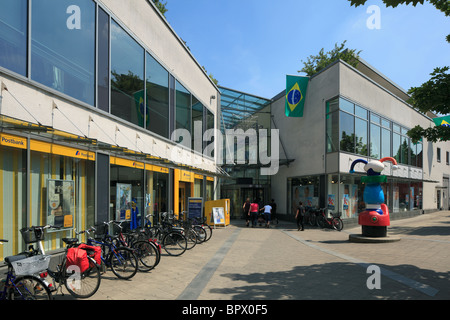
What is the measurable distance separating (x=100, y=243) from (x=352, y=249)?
787cm

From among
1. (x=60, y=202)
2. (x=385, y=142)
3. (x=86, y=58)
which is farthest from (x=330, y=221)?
(x=86, y=58)

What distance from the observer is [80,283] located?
511cm

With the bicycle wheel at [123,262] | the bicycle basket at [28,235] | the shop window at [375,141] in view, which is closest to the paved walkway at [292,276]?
the bicycle wheel at [123,262]

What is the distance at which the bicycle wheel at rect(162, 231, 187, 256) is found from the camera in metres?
8.87

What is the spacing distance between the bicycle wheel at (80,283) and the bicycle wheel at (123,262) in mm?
968

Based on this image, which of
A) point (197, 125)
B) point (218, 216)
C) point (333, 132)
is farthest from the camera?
point (197, 125)

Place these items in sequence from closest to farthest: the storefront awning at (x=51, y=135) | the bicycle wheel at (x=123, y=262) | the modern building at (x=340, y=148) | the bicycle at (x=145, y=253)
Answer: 1. the storefront awning at (x=51, y=135)
2. the bicycle wheel at (x=123, y=262)
3. the bicycle at (x=145, y=253)
4. the modern building at (x=340, y=148)

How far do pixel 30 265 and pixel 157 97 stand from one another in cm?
946

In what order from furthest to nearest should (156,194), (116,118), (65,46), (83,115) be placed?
A: (156,194), (116,118), (83,115), (65,46)

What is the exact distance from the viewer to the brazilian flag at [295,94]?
66.4 ft

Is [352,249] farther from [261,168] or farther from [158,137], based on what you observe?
[261,168]

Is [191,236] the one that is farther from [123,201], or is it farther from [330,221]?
[330,221]

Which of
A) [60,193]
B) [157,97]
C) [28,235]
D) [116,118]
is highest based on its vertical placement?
[157,97]

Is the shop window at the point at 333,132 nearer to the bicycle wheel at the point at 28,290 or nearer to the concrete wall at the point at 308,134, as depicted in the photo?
the concrete wall at the point at 308,134
